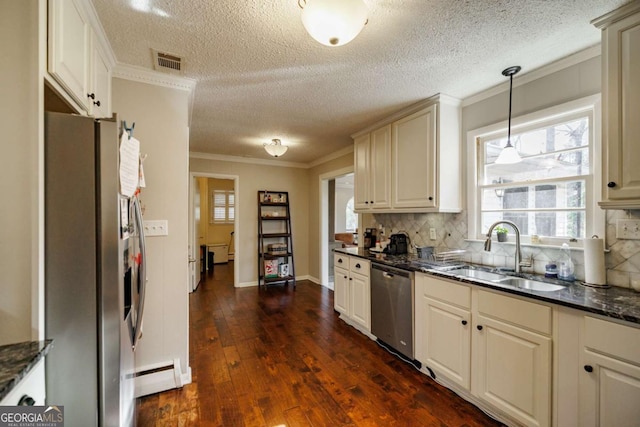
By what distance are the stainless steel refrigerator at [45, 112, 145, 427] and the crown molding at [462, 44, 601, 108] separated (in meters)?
2.72

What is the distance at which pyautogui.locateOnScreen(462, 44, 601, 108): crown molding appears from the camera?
1.73 metres

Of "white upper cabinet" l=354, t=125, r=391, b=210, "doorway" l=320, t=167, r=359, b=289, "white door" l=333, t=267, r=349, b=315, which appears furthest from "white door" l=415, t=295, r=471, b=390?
"doorway" l=320, t=167, r=359, b=289

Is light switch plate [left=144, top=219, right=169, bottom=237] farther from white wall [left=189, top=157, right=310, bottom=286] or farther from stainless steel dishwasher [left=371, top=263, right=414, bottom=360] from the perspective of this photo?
white wall [left=189, top=157, right=310, bottom=286]

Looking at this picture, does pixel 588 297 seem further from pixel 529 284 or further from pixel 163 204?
pixel 163 204

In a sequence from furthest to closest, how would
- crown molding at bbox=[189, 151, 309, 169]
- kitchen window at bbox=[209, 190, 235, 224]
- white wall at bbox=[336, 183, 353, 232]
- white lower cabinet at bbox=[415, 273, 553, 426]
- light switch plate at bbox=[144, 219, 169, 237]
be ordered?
1. white wall at bbox=[336, 183, 353, 232]
2. kitchen window at bbox=[209, 190, 235, 224]
3. crown molding at bbox=[189, 151, 309, 169]
4. light switch plate at bbox=[144, 219, 169, 237]
5. white lower cabinet at bbox=[415, 273, 553, 426]

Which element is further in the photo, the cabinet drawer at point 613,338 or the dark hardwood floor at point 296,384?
Result: the dark hardwood floor at point 296,384

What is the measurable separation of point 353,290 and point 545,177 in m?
2.06

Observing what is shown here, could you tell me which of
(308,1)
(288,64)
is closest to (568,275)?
(308,1)

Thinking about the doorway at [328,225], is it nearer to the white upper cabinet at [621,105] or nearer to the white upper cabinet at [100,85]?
the white upper cabinet at [621,105]

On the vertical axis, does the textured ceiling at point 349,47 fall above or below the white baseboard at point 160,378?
above

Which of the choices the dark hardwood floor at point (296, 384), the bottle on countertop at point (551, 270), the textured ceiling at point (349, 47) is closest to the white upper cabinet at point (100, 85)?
the textured ceiling at point (349, 47)

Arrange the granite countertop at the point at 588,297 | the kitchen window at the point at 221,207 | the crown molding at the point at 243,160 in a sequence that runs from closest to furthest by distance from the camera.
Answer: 1. the granite countertop at the point at 588,297
2. the crown molding at the point at 243,160
3. the kitchen window at the point at 221,207

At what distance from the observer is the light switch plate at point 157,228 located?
6.70ft

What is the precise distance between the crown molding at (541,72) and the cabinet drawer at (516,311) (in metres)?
1.66
